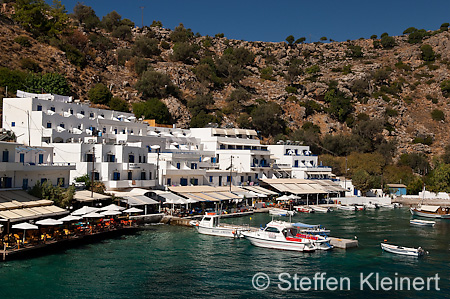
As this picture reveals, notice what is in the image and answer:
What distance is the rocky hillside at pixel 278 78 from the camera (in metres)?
107

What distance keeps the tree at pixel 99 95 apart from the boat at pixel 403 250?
70544mm

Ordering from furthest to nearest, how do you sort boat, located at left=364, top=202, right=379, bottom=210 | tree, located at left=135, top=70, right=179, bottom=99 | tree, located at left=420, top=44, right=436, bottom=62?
1. tree, located at left=420, top=44, right=436, bottom=62
2. tree, located at left=135, top=70, right=179, bottom=99
3. boat, located at left=364, top=202, right=379, bottom=210

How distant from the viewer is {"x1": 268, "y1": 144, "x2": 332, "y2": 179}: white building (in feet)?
293

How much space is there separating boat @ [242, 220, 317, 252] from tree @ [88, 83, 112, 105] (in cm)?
6179

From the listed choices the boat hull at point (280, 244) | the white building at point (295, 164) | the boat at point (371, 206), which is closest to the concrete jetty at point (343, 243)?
the boat hull at point (280, 244)

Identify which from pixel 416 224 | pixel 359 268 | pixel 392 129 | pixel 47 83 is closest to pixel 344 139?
pixel 392 129

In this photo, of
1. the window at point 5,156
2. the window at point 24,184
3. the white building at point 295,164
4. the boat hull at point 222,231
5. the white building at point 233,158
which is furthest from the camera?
the white building at point 295,164

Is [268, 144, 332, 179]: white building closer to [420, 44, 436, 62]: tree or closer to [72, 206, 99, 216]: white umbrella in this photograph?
[72, 206, 99, 216]: white umbrella

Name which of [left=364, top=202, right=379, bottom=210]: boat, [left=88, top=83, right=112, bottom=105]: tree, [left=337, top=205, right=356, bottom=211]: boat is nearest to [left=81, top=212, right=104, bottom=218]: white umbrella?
[left=337, top=205, right=356, bottom=211]: boat

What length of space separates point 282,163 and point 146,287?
65.4 metres

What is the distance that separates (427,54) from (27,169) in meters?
154

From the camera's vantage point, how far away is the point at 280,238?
138 feet

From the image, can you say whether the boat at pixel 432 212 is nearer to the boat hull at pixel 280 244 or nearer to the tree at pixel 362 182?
the tree at pixel 362 182

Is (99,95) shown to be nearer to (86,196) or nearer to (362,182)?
(86,196)
